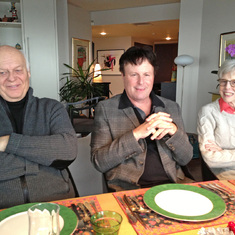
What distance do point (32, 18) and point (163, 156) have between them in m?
3.69

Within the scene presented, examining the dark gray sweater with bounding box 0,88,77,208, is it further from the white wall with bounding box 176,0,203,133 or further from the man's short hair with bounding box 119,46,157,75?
the white wall with bounding box 176,0,203,133

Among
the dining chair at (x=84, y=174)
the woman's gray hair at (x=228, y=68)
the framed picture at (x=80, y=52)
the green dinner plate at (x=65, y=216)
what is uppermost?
the framed picture at (x=80, y=52)

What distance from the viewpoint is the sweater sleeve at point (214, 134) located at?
1.53 m

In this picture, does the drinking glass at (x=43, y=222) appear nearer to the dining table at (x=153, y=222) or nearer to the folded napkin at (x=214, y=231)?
the dining table at (x=153, y=222)

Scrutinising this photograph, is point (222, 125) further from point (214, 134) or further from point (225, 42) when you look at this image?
point (225, 42)

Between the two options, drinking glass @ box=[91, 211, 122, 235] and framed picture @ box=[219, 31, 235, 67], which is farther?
framed picture @ box=[219, 31, 235, 67]

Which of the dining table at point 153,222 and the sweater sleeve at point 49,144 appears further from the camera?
the sweater sleeve at point 49,144

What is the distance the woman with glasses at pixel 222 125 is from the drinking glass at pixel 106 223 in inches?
39.0

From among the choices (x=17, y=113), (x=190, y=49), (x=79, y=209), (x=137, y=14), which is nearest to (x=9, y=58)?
(x=17, y=113)

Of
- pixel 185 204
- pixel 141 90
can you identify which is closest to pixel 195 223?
pixel 185 204

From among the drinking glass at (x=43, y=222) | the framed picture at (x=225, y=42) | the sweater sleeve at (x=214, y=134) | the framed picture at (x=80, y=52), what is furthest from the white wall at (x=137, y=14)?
the drinking glass at (x=43, y=222)

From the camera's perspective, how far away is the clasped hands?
51.4 inches

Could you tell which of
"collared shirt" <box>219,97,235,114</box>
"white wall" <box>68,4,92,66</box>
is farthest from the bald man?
"white wall" <box>68,4,92,66</box>

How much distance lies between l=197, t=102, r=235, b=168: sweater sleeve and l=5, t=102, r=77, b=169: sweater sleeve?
84 cm
